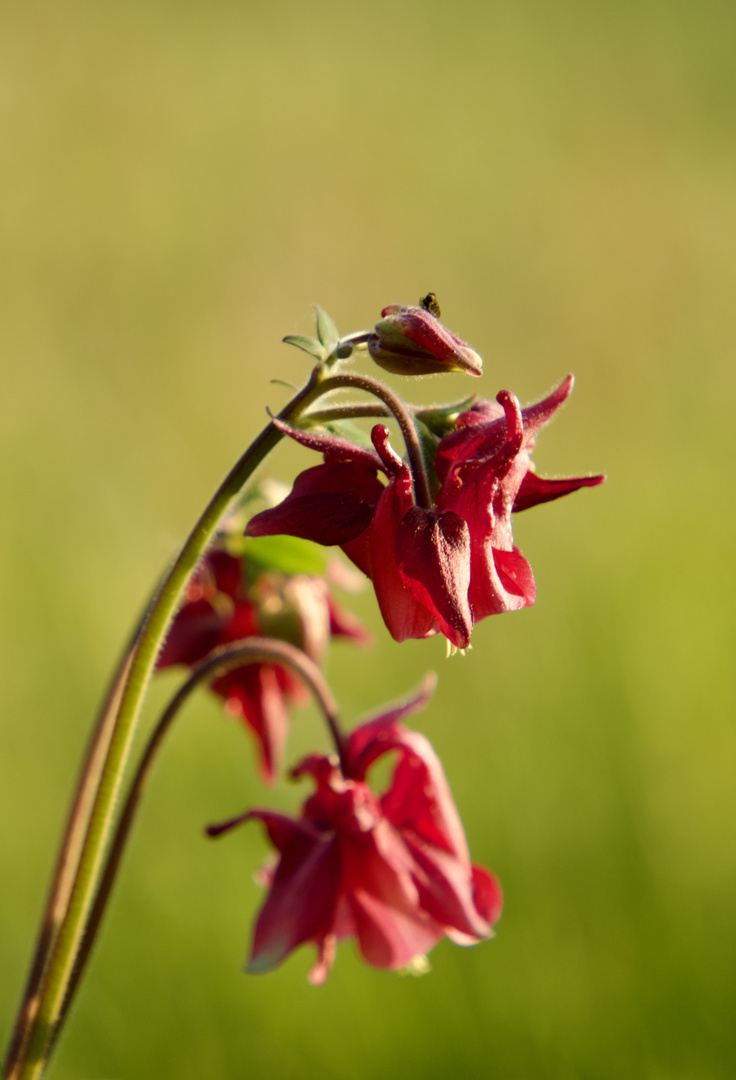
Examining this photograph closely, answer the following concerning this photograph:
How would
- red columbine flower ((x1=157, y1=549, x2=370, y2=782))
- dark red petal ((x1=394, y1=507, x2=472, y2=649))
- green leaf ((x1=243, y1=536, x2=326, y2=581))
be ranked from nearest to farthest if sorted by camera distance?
1. dark red petal ((x1=394, y1=507, x2=472, y2=649))
2. green leaf ((x1=243, y1=536, x2=326, y2=581))
3. red columbine flower ((x1=157, y1=549, x2=370, y2=782))

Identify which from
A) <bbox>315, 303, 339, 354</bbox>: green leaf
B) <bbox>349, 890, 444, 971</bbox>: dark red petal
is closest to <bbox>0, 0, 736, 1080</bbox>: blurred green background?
<bbox>315, 303, 339, 354</bbox>: green leaf

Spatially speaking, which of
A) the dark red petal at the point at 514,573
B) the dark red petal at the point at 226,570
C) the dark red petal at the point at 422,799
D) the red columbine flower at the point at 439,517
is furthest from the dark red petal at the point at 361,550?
the dark red petal at the point at 226,570

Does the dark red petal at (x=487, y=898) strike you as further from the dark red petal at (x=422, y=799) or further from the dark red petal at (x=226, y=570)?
the dark red petal at (x=226, y=570)

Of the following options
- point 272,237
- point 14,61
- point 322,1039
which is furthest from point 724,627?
point 14,61

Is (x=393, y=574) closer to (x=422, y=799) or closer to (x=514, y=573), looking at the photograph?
(x=514, y=573)

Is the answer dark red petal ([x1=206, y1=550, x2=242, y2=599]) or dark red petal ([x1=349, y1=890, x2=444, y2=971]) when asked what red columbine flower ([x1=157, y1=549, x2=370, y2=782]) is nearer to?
dark red petal ([x1=206, y1=550, x2=242, y2=599])

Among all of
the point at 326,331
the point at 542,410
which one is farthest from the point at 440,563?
the point at 326,331

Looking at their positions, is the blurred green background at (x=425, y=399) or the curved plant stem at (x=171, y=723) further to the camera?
the blurred green background at (x=425, y=399)
